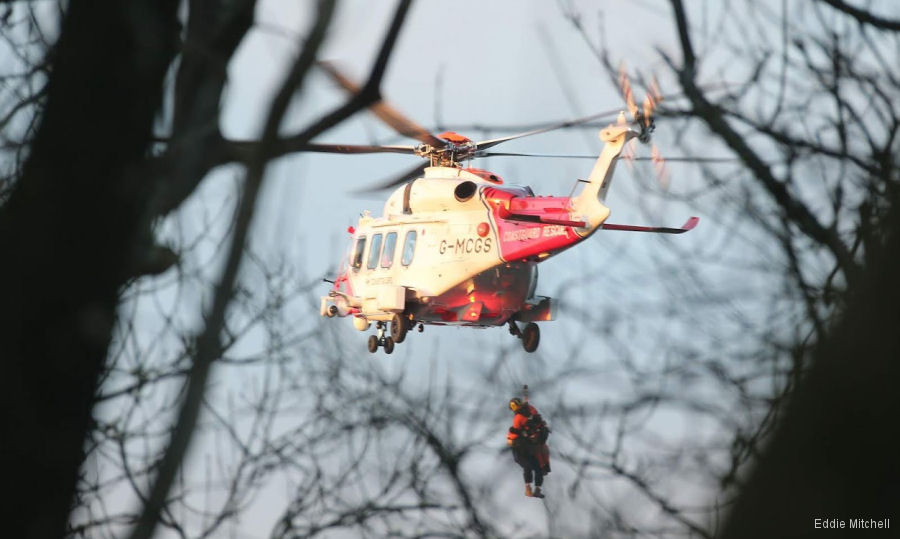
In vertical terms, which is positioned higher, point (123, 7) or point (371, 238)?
point (371, 238)

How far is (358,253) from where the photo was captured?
1922 cm

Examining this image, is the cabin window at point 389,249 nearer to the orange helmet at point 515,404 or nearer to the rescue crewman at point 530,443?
the rescue crewman at point 530,443

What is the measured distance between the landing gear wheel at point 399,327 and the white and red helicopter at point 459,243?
2 cm

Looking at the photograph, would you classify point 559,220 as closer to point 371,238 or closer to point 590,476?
point 371,238

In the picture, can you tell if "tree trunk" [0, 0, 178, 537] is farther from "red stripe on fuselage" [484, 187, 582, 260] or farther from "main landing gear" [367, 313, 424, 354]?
"main landing gear" [367, 313, 424, 354]

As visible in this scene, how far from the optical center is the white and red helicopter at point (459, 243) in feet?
50.3

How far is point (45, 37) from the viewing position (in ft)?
12.8

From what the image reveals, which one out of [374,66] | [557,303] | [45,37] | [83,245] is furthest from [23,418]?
[557,303]

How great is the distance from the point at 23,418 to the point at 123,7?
106 centimetres

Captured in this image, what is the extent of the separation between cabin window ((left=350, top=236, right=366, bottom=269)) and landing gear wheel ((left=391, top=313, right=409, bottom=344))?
143 centimetres

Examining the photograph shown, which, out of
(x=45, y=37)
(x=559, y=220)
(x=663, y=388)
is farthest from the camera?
(x=559, y=220)

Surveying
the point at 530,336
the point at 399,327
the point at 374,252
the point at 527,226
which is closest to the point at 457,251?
the point at 527,226

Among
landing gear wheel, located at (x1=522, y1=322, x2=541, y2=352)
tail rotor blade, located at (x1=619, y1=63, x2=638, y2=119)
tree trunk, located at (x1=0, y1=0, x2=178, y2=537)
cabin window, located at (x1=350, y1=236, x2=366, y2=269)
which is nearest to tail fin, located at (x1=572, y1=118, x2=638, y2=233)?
landing gear wheel, located at (x1=522, y1=322, x2=541, y2=352)

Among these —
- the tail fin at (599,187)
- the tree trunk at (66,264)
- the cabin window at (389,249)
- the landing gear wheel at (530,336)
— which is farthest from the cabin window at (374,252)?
the tree trunk at (66,264)
